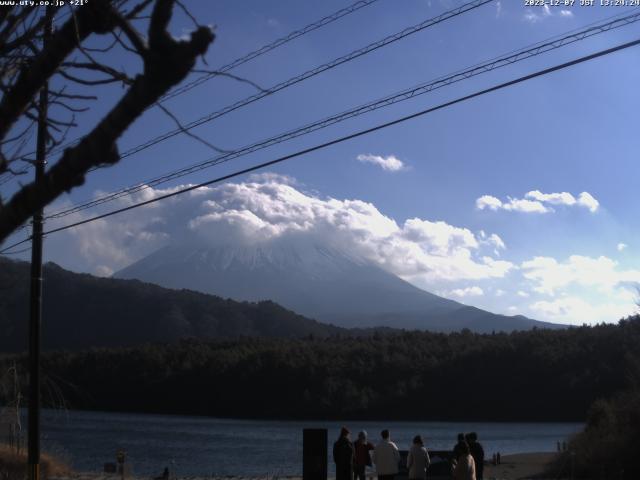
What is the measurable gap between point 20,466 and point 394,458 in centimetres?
1133

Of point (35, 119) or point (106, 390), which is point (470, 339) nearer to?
point (106, 390)

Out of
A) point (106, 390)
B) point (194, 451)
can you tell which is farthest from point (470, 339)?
point (194, 451)

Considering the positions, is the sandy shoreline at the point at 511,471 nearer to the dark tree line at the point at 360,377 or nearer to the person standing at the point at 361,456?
the person standing at the point at 361,456

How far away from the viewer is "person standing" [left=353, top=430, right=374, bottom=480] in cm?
1470

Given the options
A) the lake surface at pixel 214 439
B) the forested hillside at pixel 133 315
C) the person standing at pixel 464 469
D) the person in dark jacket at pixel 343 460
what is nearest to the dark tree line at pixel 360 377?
the lake surface at pixel 214 439

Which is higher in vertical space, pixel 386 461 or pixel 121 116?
pixel 121 116

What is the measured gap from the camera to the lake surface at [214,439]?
41562 mm

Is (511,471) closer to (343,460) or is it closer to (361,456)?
(361,456)

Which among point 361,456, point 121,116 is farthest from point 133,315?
point 121,116

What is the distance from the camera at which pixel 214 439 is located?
6162 centimetres

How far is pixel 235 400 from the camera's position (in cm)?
9194

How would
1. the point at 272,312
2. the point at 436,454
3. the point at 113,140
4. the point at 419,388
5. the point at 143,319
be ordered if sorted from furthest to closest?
the point at 272,312 → the point at 143,319 → the point at 419,388 → the point at 436,454 → the point at 113,140

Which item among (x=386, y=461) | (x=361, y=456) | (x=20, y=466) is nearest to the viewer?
(x=386, y=461)

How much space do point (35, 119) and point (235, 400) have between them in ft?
288
